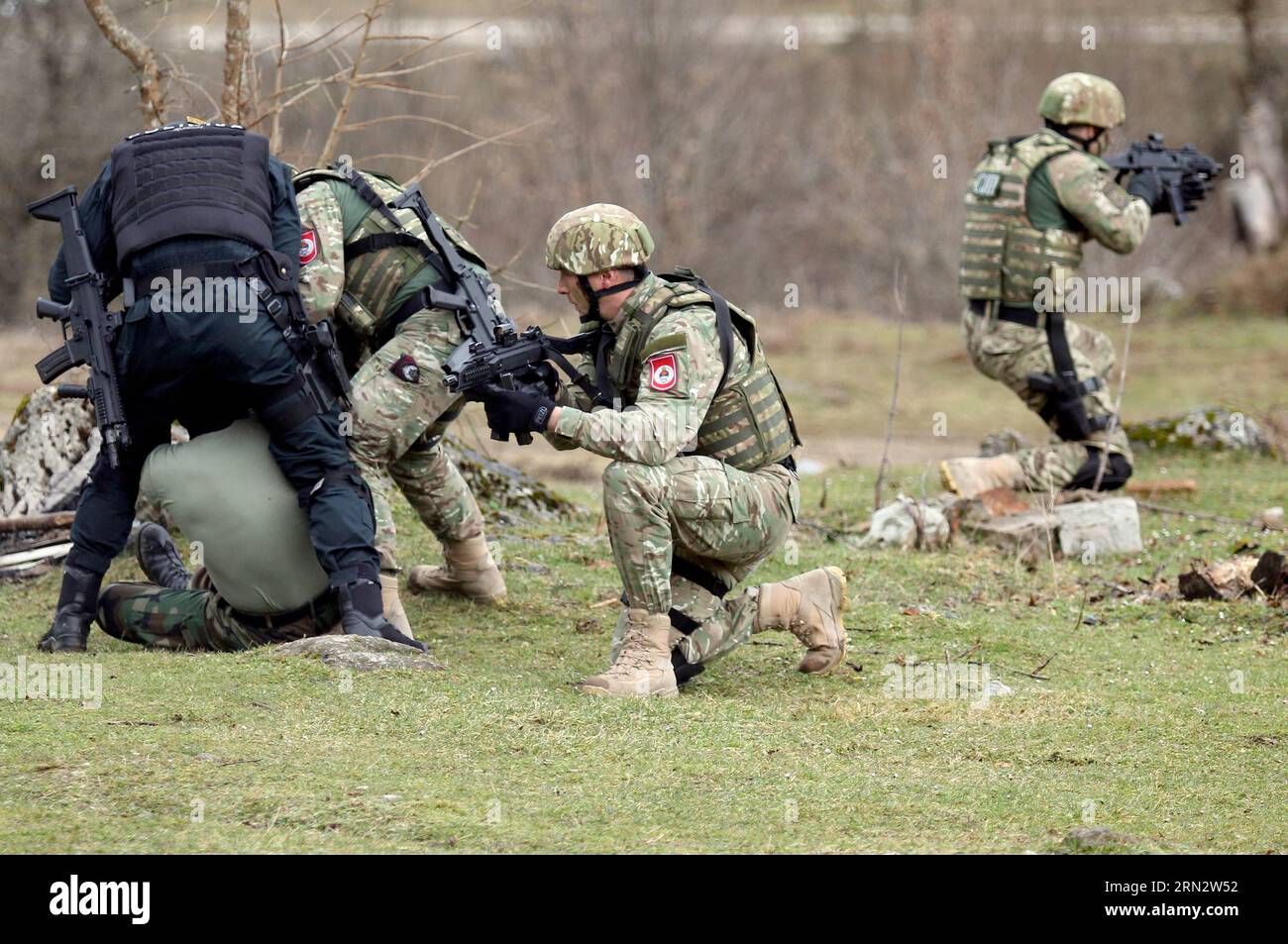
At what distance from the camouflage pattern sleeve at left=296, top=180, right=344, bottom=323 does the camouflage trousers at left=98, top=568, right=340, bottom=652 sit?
1.01 metres

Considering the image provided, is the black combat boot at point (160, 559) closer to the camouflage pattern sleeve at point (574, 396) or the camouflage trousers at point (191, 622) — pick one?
the camouflage trousers at point (191, 622)

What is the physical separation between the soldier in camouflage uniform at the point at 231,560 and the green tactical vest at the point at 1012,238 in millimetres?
4276

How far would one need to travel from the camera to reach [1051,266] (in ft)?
26.6

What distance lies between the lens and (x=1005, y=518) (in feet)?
26.5

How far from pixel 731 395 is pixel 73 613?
91.3 inches

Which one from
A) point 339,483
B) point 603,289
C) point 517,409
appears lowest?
point 339,483

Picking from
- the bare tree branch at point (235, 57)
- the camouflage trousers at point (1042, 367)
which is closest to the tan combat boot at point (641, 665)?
the bare tree branch at point (235, 57)

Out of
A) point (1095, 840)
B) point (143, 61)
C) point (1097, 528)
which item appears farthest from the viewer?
point (1097, 528)

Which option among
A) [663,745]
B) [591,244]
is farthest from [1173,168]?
[663,745]

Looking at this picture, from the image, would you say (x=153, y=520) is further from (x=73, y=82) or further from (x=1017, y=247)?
(x=73, y=82)

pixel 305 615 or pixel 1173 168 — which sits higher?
pixel 1173 168

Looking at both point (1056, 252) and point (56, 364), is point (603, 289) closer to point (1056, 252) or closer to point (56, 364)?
point (56, 364)

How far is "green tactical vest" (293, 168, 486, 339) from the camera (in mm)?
5484
